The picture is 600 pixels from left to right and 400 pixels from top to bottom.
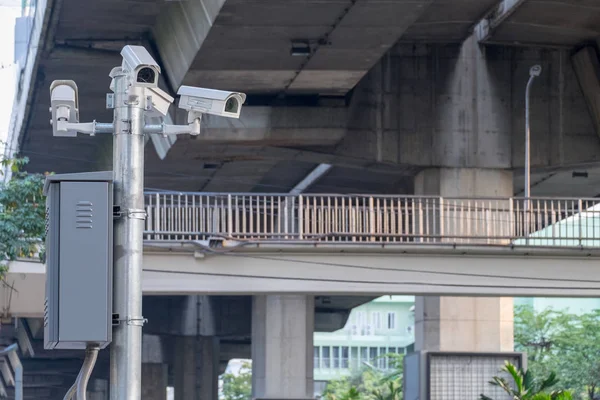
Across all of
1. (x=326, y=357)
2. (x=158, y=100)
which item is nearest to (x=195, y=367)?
(x=158, y=100)

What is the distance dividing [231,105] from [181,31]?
2158cm

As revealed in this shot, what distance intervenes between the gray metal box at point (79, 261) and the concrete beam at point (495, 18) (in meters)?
24.1

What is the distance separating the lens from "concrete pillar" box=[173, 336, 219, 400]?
5847 cm

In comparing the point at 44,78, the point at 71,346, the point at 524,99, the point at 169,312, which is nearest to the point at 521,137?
the point at 524,99

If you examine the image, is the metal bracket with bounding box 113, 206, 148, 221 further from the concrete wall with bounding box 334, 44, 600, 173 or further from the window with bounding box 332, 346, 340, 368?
the window with bounding box 332, 346, 340, 368

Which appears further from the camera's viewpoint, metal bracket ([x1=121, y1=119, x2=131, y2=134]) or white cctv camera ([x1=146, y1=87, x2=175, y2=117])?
white cctv camera ([x1=146, y1=87, x2=175, y2=117])

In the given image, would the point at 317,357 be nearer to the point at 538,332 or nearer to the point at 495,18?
the point at 538,332

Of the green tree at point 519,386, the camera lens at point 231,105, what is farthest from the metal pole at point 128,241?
the green tree at point 519,386

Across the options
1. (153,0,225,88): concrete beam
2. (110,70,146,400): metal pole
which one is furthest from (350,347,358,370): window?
(110,70,146,400): metal pole

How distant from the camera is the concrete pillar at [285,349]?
3825 cm

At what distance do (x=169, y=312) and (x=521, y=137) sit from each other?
2434cm

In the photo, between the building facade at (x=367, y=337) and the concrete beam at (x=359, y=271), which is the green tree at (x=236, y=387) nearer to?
the building facade at (x=367, y=337)

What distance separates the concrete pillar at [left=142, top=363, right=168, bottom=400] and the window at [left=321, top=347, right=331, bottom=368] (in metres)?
61.8

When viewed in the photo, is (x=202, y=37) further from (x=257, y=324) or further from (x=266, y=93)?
(x=257, y=324)
